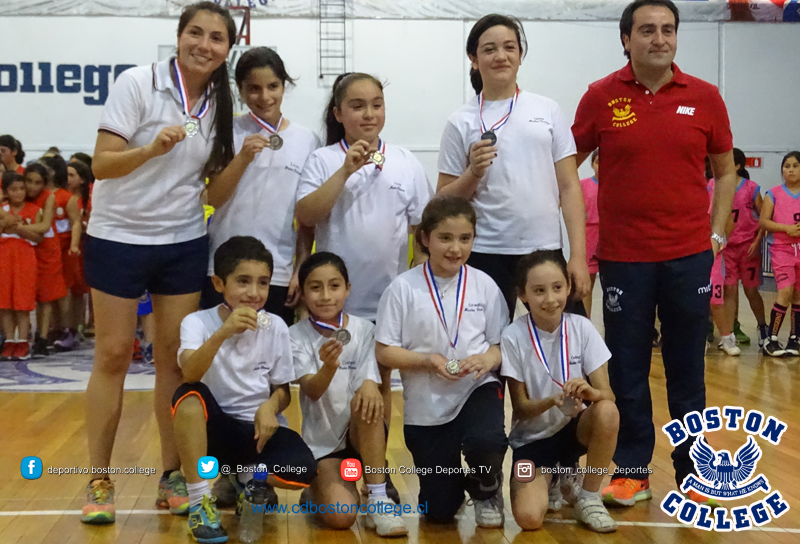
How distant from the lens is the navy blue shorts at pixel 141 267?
280 centimetres

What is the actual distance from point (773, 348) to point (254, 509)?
5411 millimetres

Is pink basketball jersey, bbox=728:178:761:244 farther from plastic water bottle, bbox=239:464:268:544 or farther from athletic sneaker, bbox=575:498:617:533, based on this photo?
plastic water bottle, bbox=239:464:268:544

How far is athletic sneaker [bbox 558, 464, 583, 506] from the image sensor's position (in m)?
3.00

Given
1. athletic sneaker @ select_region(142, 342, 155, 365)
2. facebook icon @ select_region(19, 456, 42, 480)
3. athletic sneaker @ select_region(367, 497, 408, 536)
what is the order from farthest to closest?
athletic sneaker @ select_region(142, 342, 155, 365) < facebook icon @ select_region(19, 456, 42, 480) < athletic sneaker @ select_region(367, 497, 408, 536)

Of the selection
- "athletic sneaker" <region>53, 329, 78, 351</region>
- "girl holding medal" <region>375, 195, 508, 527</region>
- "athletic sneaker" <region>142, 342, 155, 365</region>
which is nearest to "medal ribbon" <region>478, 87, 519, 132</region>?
"girl holding medal" <region>375, 195, 508, 527</region>

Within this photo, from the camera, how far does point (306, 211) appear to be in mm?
2963

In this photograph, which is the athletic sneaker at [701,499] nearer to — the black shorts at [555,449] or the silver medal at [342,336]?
the black shorts at [555,449]

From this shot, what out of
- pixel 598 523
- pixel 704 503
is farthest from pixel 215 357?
pixel 704 503

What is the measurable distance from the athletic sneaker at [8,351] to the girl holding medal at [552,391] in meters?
5.16

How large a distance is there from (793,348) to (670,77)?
14.9ft

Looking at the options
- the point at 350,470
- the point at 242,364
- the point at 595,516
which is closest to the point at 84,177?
the point at 242,364

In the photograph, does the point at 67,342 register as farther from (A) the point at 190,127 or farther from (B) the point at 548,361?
(B) the point at 548,361

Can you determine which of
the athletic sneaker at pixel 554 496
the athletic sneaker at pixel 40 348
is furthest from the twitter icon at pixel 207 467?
the athletic sneaker at pixel 40 348

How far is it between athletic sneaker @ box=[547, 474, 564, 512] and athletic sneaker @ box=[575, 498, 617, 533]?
16 cm
